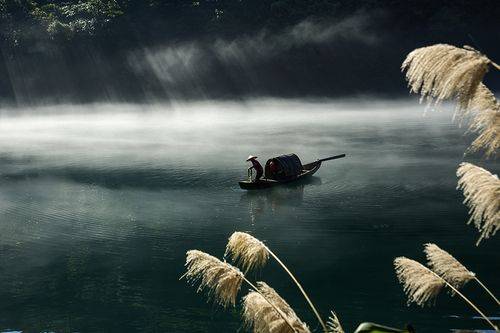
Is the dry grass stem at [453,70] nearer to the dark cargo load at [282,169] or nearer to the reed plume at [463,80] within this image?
the reed plume at [463,80]

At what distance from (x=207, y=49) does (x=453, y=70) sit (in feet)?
395

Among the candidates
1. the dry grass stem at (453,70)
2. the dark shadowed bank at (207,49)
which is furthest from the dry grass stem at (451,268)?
the dark shadowed bank at (207,49)

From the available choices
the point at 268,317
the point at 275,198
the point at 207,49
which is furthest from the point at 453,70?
the point at 207,49

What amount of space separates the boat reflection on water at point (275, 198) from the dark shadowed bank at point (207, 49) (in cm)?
8157

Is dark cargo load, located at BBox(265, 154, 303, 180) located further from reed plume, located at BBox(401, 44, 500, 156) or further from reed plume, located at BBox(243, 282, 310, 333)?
reed plume, located at BBox(401, 44, 500, 156)

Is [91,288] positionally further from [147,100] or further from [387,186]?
[147,100]

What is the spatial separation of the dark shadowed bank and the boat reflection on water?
3211 inches

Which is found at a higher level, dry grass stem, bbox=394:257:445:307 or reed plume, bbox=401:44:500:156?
reed plume, bbox=401:44:500:156

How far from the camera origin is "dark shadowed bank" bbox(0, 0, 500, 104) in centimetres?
11875

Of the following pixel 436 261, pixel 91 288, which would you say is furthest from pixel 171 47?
pixel 436 261

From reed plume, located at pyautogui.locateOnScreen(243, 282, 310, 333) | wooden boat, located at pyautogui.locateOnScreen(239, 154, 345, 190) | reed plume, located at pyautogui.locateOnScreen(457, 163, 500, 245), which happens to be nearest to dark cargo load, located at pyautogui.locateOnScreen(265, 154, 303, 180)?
wooden boat, located at pyautogui.locateOnScreen(239, 154, 345, 190)

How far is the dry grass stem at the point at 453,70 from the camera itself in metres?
5.10

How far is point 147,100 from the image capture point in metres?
121

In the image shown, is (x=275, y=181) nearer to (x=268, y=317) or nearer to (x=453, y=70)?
(x=268, y=317)
